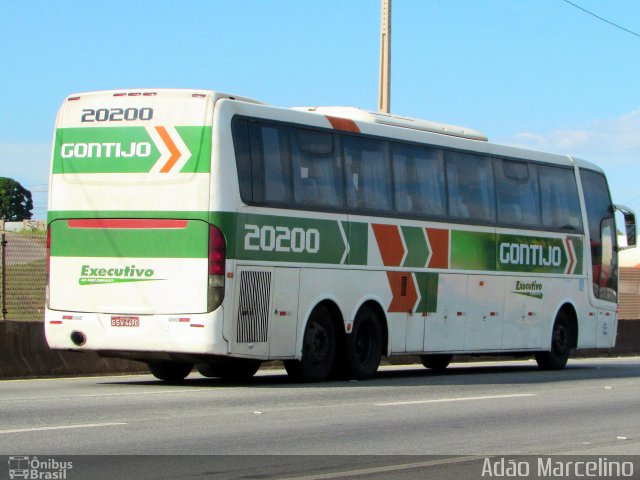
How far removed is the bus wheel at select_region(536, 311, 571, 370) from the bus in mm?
1737

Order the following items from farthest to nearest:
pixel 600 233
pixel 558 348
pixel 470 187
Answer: pixel 600 233
pixel 558 348
pixel 470 187

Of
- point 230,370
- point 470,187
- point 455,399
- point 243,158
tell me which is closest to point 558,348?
point 470,187

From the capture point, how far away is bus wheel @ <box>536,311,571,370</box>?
23.5 meters

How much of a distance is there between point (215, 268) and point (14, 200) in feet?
328

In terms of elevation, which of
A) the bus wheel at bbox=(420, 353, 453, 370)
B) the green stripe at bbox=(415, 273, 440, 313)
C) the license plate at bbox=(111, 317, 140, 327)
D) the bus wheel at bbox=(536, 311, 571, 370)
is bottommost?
the bus wheel at bbox=(420, 353, 453, 370)

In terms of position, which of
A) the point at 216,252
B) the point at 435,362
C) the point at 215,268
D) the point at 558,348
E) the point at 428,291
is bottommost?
the point at 435,362

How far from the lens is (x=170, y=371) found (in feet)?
60.7

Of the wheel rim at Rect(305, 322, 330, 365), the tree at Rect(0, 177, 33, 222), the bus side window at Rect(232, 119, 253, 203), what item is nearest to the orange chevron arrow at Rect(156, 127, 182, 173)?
the bus side window at Rect(232, 119, 253, 203)

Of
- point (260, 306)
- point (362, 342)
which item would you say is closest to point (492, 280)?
point (362, 342)

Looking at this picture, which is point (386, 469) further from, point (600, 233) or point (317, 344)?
point (600, 233)

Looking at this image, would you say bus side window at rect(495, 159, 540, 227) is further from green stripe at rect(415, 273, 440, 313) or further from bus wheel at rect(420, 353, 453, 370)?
bus wheel at rect(420, 353, 453, 370)

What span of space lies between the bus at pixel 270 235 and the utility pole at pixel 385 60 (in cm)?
703

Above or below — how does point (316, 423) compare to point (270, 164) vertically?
below

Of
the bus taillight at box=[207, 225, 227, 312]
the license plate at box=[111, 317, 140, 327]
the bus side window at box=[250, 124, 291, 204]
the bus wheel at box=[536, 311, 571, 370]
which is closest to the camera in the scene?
the bus taillight at box=[207, 225, 227, 312]
